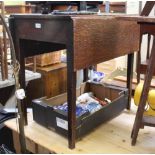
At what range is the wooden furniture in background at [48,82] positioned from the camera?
2.33m

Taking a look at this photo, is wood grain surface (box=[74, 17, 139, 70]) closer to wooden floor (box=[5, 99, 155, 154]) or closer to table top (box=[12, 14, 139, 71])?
table top (box=[12, 14, 139, 71])

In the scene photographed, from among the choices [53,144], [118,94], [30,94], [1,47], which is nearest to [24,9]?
[30,94]

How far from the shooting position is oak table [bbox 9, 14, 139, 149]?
3.13 ft

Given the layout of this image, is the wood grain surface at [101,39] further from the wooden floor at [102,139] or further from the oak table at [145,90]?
the wooden floor at [102,139]

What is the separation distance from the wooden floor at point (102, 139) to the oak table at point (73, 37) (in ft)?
0.24

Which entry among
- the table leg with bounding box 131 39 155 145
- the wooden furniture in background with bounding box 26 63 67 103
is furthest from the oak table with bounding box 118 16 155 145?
the wooden furniture in background with bounding box 26 63 67 103

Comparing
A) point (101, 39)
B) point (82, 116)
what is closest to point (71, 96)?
point (82, 116)

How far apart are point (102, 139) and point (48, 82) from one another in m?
1.23

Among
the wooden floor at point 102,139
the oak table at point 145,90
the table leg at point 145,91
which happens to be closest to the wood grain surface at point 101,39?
the oak table at point 145,90

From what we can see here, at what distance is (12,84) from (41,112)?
0.78m

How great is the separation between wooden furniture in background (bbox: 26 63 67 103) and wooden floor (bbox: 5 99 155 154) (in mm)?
956

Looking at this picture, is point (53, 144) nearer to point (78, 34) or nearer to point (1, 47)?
point (78, 34)

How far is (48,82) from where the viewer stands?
234 cm

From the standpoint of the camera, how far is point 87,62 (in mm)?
1019
